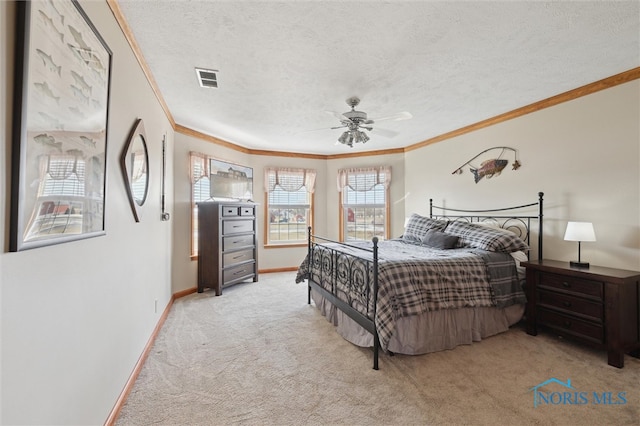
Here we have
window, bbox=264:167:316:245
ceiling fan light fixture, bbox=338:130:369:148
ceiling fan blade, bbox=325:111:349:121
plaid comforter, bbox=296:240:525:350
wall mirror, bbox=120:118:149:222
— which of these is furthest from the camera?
window, bbox=264:167:316:245

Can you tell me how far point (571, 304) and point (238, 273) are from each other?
13.5ft

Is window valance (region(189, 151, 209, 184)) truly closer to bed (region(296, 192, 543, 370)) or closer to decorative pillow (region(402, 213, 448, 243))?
bed (region(296, 192, 543, 370))

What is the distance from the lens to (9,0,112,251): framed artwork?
90 centimetres

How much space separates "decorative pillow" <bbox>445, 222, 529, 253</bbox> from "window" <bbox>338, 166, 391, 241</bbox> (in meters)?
2.09

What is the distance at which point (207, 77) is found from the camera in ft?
8.79

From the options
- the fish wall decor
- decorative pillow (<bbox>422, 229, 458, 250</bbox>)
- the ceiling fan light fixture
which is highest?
the ceiling fan light fixture

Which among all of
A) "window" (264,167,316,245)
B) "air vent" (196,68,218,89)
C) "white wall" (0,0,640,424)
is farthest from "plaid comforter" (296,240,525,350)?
"window" (264,167,316,245)

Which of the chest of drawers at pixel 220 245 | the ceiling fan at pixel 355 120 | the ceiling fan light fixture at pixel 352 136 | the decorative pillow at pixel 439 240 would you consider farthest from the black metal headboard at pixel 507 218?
the chest of drawers at pixel 220 245

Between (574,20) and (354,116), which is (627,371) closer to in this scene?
(574,20)

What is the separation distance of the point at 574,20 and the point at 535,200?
204cm

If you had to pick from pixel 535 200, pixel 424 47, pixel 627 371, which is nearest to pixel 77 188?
pixel 424 47

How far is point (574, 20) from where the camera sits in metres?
1.94

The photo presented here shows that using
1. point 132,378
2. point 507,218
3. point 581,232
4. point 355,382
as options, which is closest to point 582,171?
point 581,232

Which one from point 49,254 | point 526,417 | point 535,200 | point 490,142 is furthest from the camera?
point 490,142
